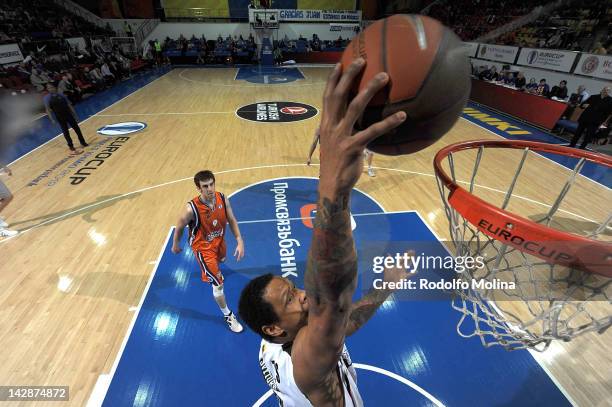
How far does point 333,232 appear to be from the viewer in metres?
1.01

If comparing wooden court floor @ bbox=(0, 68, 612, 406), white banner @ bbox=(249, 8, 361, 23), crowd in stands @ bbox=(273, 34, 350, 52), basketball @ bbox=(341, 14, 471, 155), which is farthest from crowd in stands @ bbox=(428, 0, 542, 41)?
basketball @ bbox=(341, 14, 471, 155)

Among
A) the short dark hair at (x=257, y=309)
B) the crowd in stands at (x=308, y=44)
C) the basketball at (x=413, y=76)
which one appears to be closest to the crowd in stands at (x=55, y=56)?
the crowd in stands at (x=308, y=44)

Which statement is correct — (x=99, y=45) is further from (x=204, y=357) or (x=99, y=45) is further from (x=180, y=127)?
(x=204, y=357)

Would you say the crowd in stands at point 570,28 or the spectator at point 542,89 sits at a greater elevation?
the crowd in stands at point 570,28

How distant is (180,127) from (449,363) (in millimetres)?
9521

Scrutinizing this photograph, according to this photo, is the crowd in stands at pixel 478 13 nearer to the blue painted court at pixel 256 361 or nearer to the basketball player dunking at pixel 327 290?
the blue painted court at pixel 256 361

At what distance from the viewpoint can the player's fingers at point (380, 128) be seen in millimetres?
785

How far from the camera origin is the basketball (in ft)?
3.26

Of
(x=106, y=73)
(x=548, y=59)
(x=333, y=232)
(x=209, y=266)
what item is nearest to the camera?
(x=333, y=232)

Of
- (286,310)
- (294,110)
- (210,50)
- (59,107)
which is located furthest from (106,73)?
(286,310)

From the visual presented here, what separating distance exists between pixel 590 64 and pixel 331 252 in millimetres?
13696

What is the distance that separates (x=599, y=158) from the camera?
2.38 metres

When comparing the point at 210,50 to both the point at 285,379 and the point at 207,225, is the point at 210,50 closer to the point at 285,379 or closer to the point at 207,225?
the point at 207,225

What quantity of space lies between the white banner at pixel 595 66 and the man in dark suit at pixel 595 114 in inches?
104
